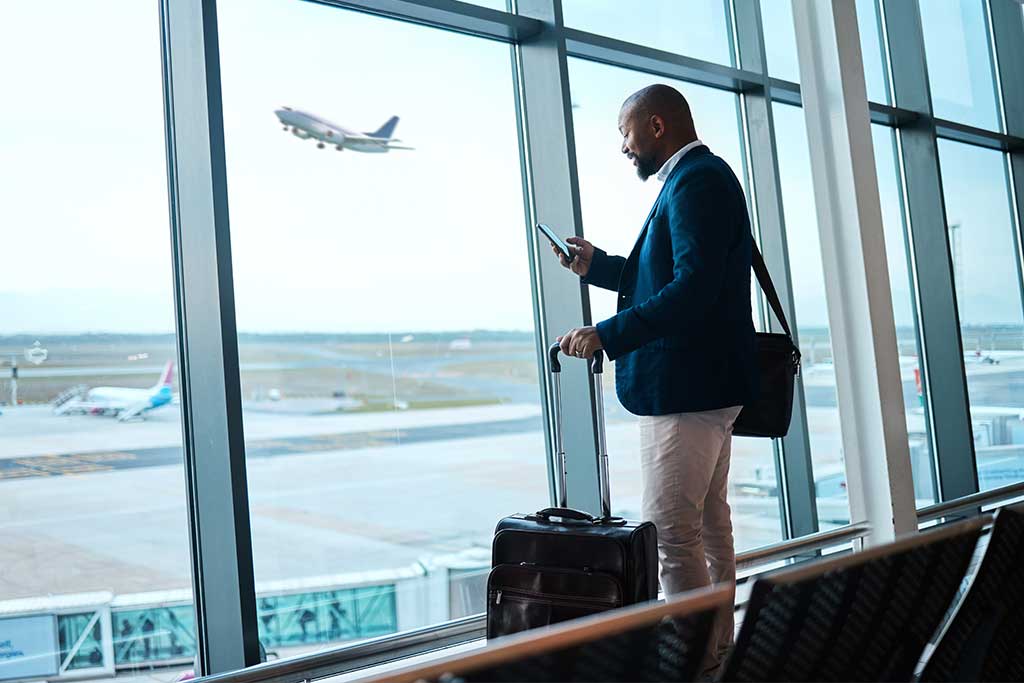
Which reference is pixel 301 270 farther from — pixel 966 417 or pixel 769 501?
pixel 966 417

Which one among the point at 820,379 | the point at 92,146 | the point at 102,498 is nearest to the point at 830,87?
the point at 820,379

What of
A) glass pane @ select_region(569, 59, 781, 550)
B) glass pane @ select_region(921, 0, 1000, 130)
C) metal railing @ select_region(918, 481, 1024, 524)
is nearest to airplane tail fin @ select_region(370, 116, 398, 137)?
glass pane @ select_region(569, 59, 781, 550)

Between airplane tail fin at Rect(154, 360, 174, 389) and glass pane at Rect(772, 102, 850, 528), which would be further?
glass pane at Rect(772, 102, 850, 528)

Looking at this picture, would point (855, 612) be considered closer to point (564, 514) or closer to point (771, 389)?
point (564, 514)

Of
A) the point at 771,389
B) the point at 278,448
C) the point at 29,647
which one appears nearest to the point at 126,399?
the point at 278,448

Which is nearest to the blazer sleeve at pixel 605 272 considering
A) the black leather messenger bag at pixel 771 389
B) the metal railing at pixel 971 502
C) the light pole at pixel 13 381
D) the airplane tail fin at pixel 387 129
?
the black leather messenger bag at pixel 771 389

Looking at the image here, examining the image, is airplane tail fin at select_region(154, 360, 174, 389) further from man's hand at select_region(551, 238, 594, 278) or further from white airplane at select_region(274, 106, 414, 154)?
man's hand at select_region(551, 238, 594, 278)

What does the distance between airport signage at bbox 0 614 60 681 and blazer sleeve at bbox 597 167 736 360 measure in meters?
1.57

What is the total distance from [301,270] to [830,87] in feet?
7.22

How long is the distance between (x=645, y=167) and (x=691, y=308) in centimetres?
47

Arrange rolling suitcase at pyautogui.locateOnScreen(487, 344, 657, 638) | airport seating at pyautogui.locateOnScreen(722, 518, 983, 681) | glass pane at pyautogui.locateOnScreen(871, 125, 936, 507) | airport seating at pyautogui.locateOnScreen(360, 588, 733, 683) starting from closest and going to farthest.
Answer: airport seating at pyautogui.locateOnScreen(360, 588, 733, 683), airport seating at pyautogui.locateOnScreen(722, 518, 983, 681), rolling suitcase at pyautogui.locateOnScreen(487, 344, 657, 638), glass pane at pyautogui.locateOnScreen(871, 125, 936, 507)

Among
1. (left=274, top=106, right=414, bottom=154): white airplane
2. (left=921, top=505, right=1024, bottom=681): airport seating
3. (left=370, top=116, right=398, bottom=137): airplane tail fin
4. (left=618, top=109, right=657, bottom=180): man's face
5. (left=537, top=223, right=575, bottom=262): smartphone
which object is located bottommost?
(left=921, top=505, right=1024, bottom=681): airport seating

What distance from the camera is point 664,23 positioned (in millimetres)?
4102

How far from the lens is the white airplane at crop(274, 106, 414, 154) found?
3096mm
